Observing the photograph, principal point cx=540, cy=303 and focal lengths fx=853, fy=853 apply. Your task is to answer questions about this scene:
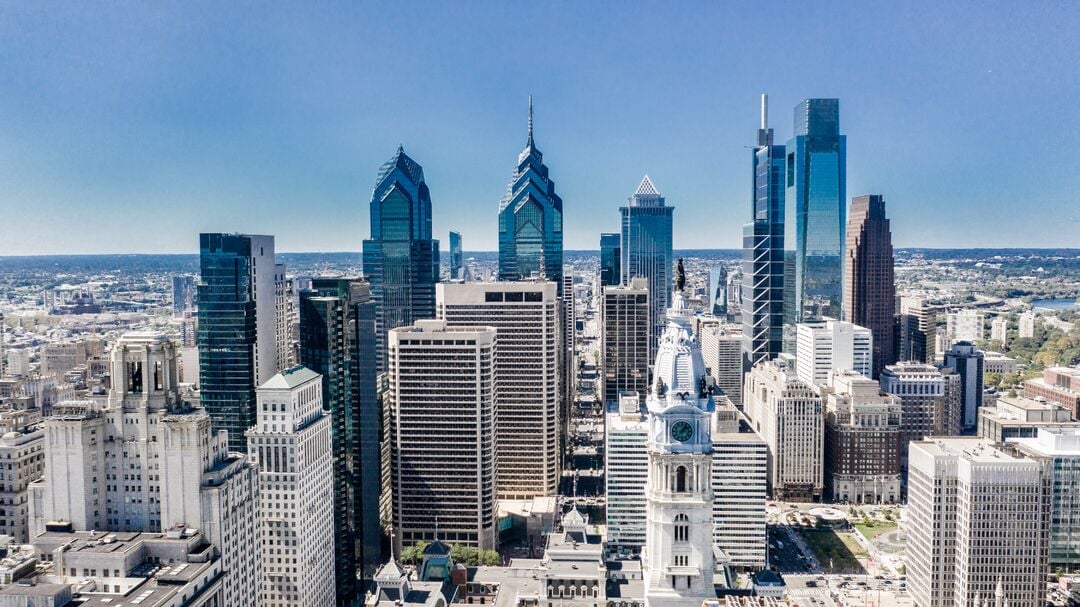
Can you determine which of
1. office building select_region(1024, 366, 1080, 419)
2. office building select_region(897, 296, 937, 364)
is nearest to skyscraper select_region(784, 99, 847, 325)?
office building select_region(897, 296, 937, 364)

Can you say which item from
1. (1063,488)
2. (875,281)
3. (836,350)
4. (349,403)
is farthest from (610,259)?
(1063,488)

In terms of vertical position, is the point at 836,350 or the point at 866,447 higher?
the point at 836,350

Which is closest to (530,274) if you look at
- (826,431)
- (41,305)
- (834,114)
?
(834,114)

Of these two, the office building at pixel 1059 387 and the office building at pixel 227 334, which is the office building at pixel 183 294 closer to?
the office building at pixel 227 334

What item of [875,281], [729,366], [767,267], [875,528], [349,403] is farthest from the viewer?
[767,267]

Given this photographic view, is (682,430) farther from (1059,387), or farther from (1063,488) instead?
(1059,387)

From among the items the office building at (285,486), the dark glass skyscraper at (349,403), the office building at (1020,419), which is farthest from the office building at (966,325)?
the office building at (285,486)

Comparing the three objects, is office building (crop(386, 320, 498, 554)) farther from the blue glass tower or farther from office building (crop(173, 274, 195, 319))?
the blue glass tower
